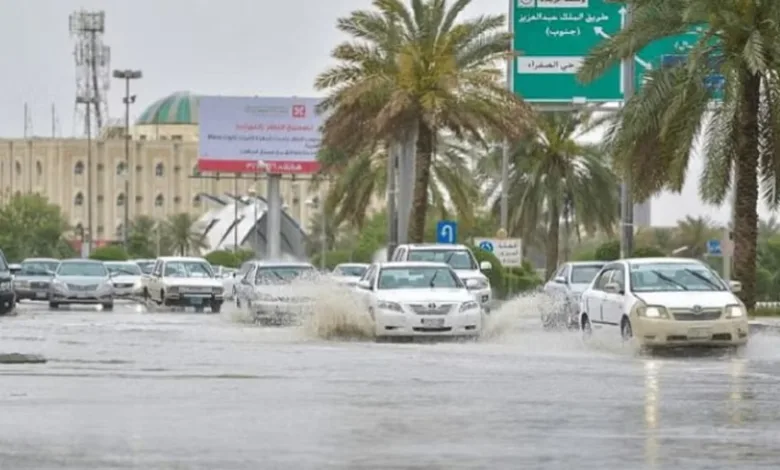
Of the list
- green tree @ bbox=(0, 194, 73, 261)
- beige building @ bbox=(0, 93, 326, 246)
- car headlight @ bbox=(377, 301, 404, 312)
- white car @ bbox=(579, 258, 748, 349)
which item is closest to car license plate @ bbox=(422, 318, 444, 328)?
car headlight @ bbox=(377, 301, 404, 312)

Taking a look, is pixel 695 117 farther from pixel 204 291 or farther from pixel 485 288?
pixel 204 291

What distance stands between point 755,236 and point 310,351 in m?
14.9

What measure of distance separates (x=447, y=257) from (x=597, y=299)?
1194cm

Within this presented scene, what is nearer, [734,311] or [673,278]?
[734,311]

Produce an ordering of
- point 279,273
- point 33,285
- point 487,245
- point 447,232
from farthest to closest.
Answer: point 33,285
point 487,245
point 447,232
point 279,273

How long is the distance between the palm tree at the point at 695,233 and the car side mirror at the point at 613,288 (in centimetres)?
8248

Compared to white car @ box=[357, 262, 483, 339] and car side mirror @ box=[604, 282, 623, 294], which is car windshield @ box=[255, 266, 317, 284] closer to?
white car @ box=[357, 262, 483, 339]

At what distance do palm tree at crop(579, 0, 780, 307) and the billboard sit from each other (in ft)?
193

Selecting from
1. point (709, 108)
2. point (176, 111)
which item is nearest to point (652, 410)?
point (709, 108)

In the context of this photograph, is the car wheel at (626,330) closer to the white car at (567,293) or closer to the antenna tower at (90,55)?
the white car at (567,293)

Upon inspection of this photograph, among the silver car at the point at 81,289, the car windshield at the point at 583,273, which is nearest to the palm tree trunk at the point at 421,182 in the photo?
the silver car at the point at 81,289

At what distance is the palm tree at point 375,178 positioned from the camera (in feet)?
224

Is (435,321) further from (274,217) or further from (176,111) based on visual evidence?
(176,111)

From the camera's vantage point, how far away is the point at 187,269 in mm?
55594
